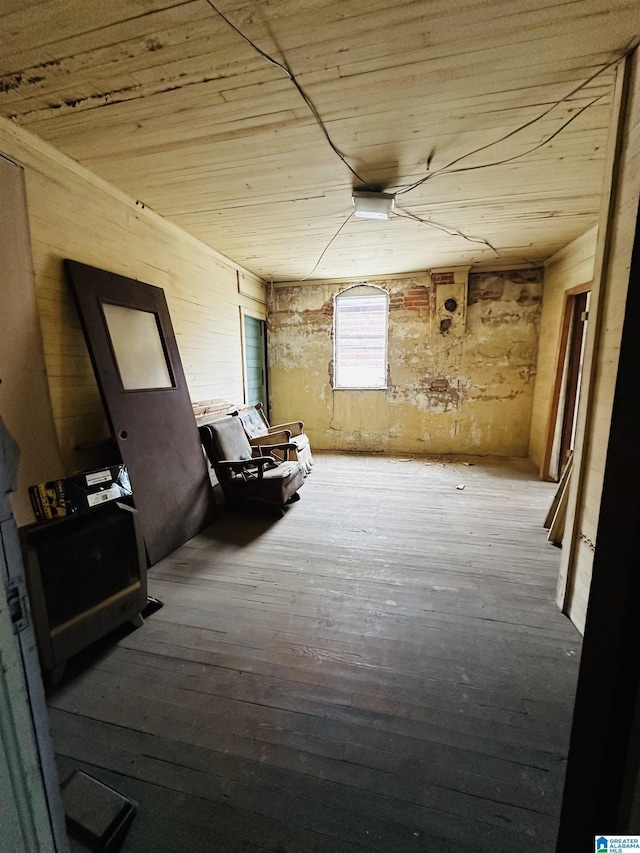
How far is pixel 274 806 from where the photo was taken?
1082mm

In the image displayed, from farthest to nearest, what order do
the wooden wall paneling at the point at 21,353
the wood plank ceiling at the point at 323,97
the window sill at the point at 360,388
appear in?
the window sill at the point at 360,388 < the wooden wall paneling at the point at 21,353 < the wood plank ceiling at the point at 323,97

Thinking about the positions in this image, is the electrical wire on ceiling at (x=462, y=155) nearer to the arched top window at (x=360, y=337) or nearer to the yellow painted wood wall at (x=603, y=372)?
the yellow painted wood wall at (x=603, y=372)

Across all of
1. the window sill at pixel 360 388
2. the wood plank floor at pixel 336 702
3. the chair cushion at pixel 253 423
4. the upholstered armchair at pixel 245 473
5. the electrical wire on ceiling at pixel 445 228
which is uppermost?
the electrical wire on ceiling at pixel 445 228

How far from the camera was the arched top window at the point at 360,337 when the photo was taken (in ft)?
17.6

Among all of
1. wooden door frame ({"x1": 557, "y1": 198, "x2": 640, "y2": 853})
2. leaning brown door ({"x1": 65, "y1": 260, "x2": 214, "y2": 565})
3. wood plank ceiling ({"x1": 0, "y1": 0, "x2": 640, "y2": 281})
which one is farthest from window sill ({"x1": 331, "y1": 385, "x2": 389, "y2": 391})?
wooden door frame ({"x1": 557, "y1": 198, "x2": 640, "y2": 853})

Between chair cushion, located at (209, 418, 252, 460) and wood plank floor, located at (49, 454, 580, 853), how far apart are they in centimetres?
107

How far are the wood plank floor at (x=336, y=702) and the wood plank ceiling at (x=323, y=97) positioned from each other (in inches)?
110

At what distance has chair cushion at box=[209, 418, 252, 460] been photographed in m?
3.37

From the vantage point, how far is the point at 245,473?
10.9ft

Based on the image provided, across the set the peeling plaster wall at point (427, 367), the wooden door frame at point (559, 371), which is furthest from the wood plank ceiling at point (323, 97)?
the peeling plaster wall at point (427, 367)

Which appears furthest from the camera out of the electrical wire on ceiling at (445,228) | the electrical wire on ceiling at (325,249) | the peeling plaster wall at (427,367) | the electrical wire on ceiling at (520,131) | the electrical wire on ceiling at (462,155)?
the peeling plaster wall at (427,367)

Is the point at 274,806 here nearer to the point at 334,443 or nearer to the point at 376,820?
the point at 376,820

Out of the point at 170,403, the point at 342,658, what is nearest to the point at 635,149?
the point at 342,658

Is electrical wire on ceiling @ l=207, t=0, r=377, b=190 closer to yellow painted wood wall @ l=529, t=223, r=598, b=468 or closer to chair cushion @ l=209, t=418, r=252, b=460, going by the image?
chair cushion @ l=209, t=418, r=252, b=460
